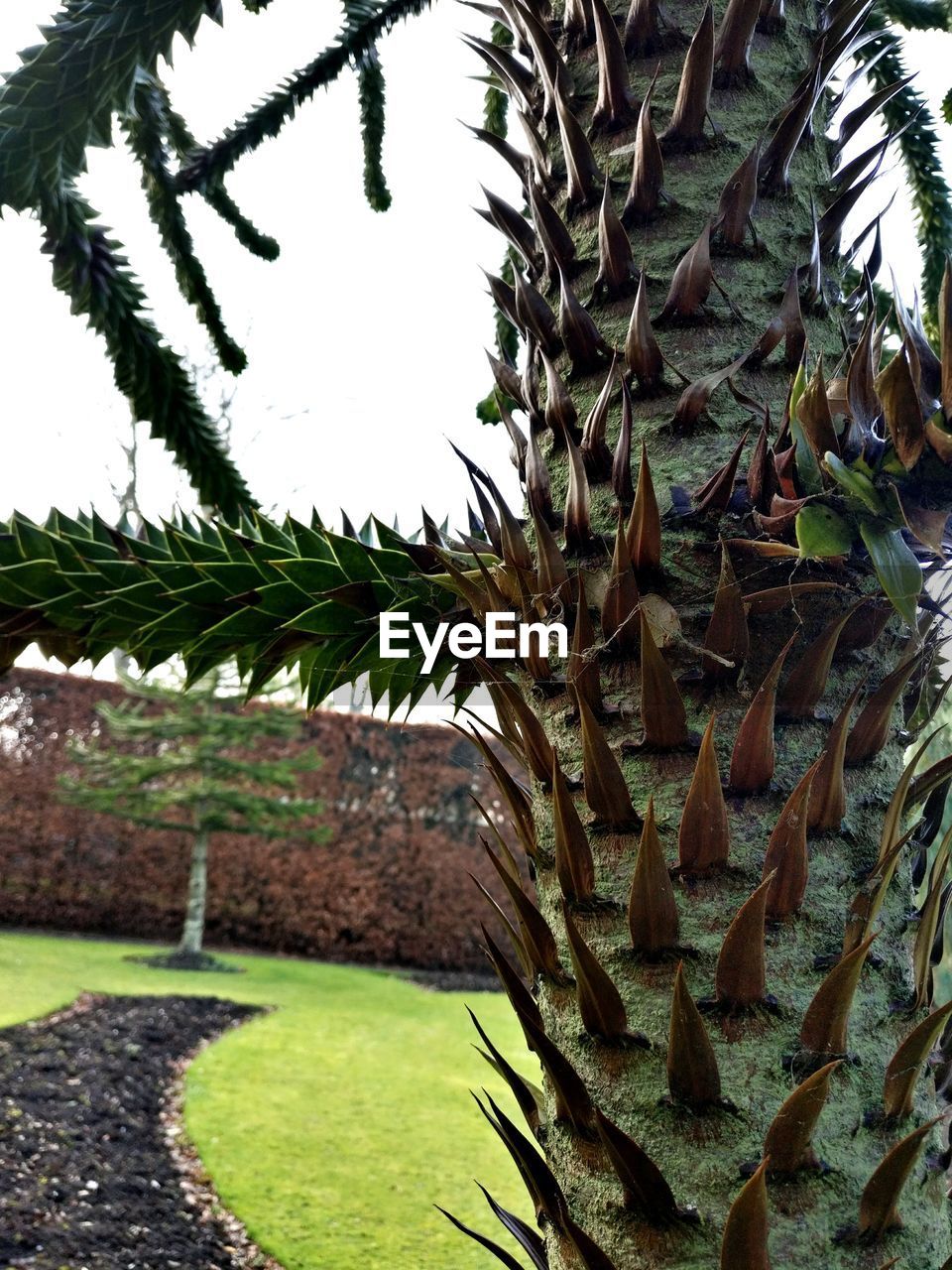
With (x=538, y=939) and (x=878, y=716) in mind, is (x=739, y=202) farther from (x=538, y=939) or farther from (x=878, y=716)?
(x=538, y=939)

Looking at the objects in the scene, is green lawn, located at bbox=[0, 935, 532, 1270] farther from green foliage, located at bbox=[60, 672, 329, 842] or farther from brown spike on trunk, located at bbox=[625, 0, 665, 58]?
brown spike on trunk, located at bbox=[625, 0, 665, 58]

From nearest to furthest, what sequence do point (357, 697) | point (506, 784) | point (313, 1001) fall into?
point (506, 784)
point (357, 697)
point (313, 1001)

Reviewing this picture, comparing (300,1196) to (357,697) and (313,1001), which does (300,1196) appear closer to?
(357,697)

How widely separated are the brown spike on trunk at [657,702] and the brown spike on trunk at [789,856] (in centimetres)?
12

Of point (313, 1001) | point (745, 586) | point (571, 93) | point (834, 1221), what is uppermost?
point (571, 93)

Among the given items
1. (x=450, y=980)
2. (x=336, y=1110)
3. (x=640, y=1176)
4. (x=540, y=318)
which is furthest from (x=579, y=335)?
(x=450, y=980)

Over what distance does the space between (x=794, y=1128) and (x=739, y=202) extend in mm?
920

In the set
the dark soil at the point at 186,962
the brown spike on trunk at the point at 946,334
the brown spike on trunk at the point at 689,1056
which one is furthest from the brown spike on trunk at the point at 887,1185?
the dark soil at the point at 186,962

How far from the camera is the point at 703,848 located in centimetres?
86

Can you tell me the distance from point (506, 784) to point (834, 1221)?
536mm

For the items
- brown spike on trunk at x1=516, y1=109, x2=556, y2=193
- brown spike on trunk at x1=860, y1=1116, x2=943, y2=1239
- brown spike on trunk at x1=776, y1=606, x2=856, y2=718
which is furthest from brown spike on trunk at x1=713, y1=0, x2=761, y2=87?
brown spike on trunk at x1=860, y1=1116, x2=943, y2=1239

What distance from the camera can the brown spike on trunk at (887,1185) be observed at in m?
0.78

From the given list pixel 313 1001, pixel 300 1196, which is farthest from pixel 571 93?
pixel 313 1001

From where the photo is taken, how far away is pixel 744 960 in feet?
2.67
